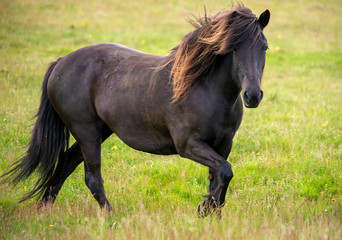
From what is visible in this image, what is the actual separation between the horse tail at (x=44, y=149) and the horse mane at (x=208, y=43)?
6.38ft

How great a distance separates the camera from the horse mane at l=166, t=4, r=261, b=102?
4.10m

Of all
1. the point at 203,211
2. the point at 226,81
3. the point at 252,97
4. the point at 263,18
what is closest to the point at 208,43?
the point at 226,81

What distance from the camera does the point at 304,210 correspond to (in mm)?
4781

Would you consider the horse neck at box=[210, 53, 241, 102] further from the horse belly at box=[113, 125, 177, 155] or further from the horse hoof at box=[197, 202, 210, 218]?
the horse hoof at box=[197, 202, 210, 218]

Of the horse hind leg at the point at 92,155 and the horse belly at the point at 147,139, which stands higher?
the horse belly at the point at 147,139

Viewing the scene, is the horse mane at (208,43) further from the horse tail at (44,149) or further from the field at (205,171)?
the horse tail at (44,149)

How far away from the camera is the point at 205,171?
6.22 metres

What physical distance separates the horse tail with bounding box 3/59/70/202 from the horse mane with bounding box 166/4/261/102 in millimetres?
1945

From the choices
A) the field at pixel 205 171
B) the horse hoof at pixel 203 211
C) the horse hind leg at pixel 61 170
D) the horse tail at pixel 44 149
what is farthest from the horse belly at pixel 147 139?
the horse tail at pixel 44 149

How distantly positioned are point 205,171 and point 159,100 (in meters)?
1.93

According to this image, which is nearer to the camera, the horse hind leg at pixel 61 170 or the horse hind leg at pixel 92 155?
the horse hind leg at pixel 92 155

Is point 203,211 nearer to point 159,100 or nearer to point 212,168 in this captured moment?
point 212,168

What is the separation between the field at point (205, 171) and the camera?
4023mm

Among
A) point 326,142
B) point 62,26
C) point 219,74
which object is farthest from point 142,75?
point 62,26
